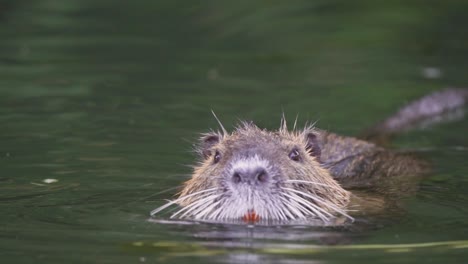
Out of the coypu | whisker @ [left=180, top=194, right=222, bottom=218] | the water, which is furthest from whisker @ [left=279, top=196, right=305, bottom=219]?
whisker @ [left=180, top=194, right=222, bottom=218]

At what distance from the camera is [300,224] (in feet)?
19.3

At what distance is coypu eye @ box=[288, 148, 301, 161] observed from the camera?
6236 millimetres

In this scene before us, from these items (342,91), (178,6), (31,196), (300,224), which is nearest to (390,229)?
(300,224)

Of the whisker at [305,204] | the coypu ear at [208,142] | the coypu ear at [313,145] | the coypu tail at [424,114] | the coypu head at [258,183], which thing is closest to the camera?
the coypu head at [258,183]

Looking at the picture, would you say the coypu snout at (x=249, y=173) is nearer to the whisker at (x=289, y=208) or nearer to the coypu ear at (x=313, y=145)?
the whisker at (x=289, y=208)

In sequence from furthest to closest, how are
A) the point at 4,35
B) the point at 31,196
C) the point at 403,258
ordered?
the point at 4,35, the point at 31,196, the point at 403,258

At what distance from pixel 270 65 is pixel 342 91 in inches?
50.8

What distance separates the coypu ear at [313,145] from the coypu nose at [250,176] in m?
1.12

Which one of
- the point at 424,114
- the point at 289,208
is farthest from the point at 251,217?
the point at 424,114

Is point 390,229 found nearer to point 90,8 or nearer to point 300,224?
point 300,224

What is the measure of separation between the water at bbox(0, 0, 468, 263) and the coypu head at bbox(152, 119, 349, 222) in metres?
0.12

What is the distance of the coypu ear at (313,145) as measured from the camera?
677 cm

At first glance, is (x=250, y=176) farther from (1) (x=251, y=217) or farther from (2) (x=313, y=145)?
(2) (x=313, y=145)

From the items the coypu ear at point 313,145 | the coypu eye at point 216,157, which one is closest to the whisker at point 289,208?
the coypu eye at point 216,157
